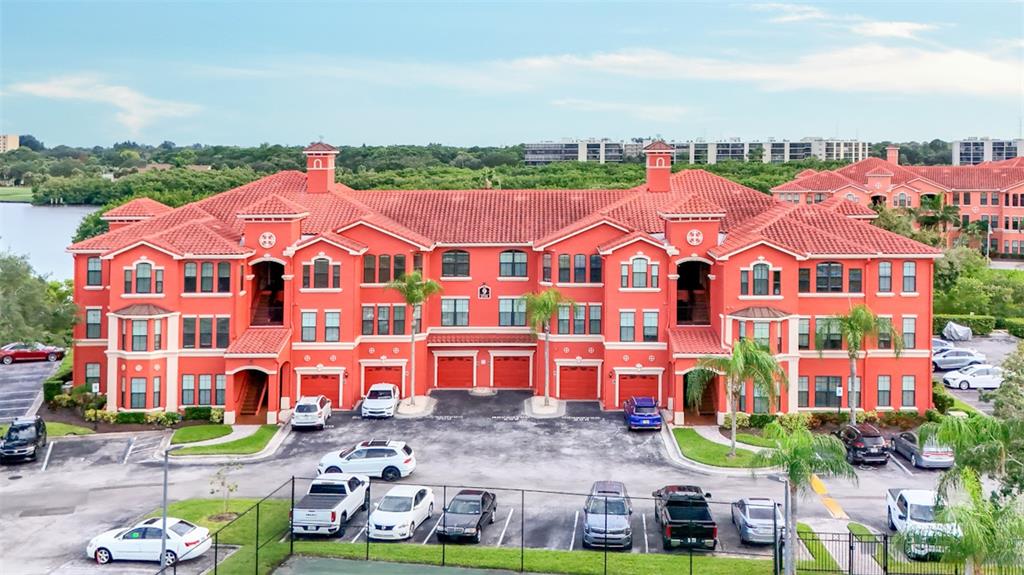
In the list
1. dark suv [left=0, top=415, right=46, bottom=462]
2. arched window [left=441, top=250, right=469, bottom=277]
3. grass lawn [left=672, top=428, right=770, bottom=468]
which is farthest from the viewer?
arched window [left=441, top=250, right=469, bottom=277]

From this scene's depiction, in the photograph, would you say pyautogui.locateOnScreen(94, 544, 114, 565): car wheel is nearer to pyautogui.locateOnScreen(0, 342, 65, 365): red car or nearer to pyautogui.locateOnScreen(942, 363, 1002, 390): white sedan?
pyautogui.locateOnScreen(0, 342, 65, 365): red car

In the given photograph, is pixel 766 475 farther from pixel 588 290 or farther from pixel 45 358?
pixel 45 358

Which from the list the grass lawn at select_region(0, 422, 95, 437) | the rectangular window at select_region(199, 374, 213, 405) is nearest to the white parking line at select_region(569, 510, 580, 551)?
the rectangular window at select_region(199, 374, 213, 405)

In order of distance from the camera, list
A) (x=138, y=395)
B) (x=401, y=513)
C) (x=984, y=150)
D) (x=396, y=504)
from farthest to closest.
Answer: (x=984, y=150) < (x=138, y=395) < (x=396, y=504) < (x=401, y=513)

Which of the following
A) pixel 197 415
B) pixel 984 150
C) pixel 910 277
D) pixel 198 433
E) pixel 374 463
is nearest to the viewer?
pixel 374 463

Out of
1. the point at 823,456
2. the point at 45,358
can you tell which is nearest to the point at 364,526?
the point at 823,456

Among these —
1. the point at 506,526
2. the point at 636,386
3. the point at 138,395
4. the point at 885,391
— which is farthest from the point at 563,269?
the point at 138,395

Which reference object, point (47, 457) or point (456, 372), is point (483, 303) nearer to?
point (456, 372)
